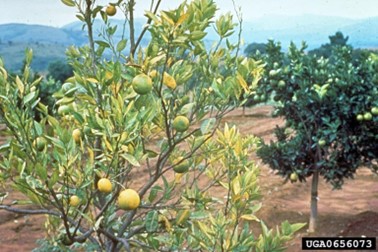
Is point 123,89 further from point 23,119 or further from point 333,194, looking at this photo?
point 333,194

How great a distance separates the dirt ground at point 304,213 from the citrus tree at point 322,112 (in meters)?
0.52

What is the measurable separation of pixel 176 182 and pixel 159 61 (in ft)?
2.31

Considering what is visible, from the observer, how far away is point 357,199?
29.0ft

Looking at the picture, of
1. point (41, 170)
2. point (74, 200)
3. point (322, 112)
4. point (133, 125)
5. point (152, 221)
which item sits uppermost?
point (133, 125)

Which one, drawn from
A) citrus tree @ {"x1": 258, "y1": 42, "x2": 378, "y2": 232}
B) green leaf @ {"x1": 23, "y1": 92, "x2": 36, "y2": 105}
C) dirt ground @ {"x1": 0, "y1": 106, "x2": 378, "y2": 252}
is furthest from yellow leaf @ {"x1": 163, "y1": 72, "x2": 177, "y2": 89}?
dirt ground @ {"x1": 0, "y1": 106, "x2": 378, "y2": 252}

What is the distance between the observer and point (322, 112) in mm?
6410

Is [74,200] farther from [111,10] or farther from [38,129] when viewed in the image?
[111,10]

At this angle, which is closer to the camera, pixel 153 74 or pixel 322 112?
pixel 153 74

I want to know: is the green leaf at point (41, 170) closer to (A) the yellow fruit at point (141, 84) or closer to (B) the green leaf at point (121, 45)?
(A) the yellow fruit at point (141, 84)

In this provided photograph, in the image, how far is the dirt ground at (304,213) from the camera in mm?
7035

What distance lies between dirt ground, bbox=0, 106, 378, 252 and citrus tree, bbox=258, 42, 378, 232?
1.70ft

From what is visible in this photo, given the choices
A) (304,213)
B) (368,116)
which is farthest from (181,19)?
(304,213)

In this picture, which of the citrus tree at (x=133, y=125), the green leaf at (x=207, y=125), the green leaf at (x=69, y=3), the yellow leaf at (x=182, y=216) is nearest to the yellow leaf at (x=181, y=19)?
the citrus tree at (x=133, y=125)

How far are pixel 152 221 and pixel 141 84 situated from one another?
0.69 m
